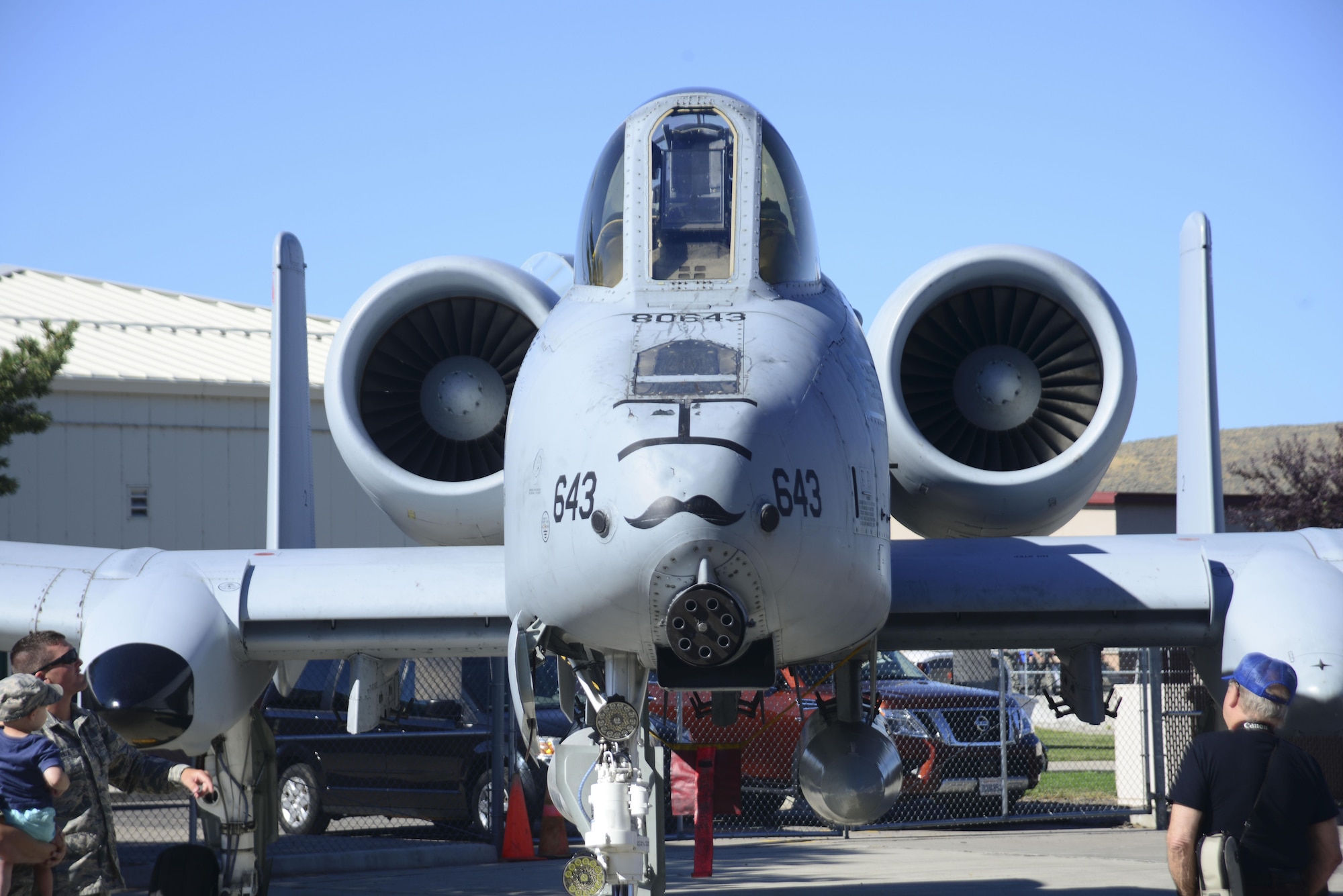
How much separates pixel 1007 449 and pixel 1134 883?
3.47 metres

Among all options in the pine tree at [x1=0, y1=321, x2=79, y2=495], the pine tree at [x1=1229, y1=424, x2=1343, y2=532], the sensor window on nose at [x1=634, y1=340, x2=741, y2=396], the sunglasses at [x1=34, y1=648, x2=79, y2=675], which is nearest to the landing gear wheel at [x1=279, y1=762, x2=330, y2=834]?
the pine tree at [x1=0, y1=321, x2=79, y2=495]

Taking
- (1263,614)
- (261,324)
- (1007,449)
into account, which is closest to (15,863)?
(1263,614)

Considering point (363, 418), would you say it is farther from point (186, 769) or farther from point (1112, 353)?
point (1112, 353)

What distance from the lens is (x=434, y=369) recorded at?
8523mm

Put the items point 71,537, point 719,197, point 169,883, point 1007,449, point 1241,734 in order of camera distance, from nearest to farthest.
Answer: point 1241,734
point 719,197
point 169,883
point 1007,449
point 71,537

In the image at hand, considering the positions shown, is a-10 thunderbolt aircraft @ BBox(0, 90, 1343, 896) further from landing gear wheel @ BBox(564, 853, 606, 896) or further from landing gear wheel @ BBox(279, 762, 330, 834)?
landing gear wheel @ BBox(279, 762, 330, 834)

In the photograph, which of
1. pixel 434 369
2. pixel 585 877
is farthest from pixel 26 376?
pixel 585 877

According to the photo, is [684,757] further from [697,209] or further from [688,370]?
[688,370]

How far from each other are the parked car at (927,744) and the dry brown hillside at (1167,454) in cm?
5635

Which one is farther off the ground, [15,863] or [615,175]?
[615,175]

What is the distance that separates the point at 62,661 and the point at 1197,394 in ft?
21.8

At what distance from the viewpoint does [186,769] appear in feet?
18.4

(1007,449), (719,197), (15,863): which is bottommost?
(15,863)

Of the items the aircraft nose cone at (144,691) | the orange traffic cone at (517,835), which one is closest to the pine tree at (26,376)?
the orange traffic cone at (517,835)
